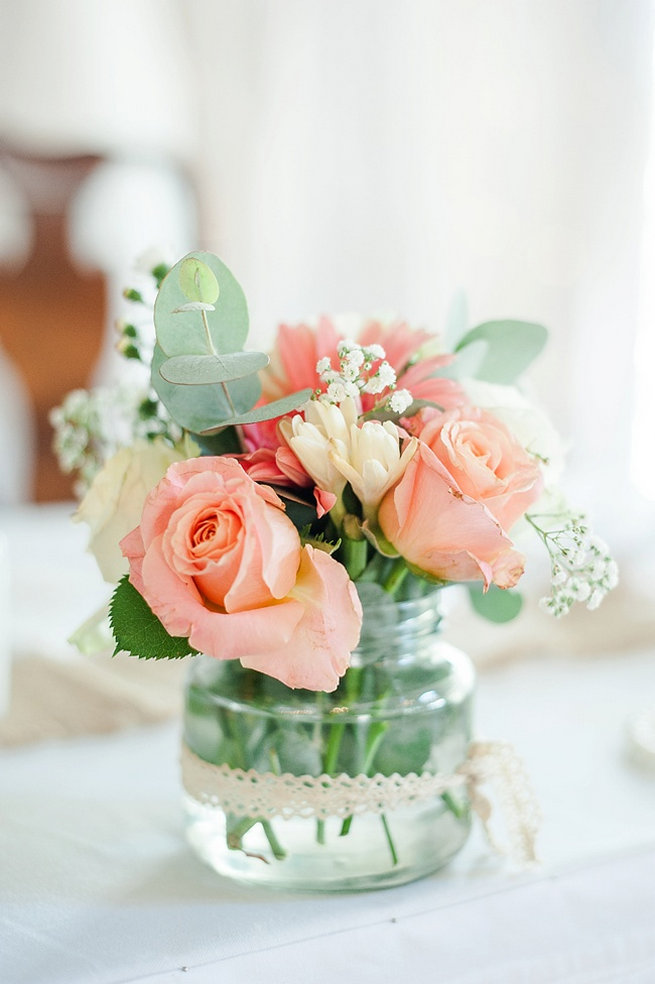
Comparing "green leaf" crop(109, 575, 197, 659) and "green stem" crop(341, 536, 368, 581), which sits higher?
"green stem" crop(341, 536, 368, 581)

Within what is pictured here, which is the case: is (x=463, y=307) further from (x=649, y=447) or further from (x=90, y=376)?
(x=90, y=376)

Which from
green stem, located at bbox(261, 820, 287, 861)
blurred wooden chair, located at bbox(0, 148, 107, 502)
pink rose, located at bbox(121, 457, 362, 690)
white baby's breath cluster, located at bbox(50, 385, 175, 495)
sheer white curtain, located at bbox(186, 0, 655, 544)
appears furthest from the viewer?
blurred wooden chair, located at bbox(0, 148, 107, 502)

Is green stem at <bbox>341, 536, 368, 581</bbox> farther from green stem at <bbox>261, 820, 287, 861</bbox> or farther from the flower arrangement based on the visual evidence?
green stem at <bbox>261, 820, 287, 861</bbox>

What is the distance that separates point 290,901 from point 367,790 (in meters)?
0.07

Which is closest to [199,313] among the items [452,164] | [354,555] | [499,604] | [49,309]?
[354,555]

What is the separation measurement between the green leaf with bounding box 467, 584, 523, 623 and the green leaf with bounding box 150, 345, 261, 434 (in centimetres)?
18

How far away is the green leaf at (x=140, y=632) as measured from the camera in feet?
1.52

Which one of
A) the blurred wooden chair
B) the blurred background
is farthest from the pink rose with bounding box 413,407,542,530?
the blurred wooden chair

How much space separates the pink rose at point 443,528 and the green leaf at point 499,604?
0.41 feet

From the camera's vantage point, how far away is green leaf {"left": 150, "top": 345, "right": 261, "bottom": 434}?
49 centimetres

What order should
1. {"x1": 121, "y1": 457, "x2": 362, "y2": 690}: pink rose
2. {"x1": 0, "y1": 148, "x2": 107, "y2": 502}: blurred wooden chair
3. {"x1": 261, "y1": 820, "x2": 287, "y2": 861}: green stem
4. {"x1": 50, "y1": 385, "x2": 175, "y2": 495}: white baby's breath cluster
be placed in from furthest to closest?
{"x1": 0, "y1": 148, "x2": 107, "y2": 502}: blurred wooden chair, {"x1": 50, "y1": 385, "x2": 175, "y2": 495}: white baby's breath cluster, {"x1": 261, "y1": 820, "x2": 287, "y2": 861}: green stem, {"x1": 121, "y1": 457, "x2": 362, "y2": 690}: pink rose

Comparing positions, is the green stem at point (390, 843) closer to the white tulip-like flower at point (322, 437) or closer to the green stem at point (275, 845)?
the green stem at point (275, 845)

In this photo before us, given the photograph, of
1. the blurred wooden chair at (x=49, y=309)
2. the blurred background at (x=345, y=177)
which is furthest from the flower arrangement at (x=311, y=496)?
the blurred wooden chair at (x=49, y=309)

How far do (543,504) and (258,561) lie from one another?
18cm
